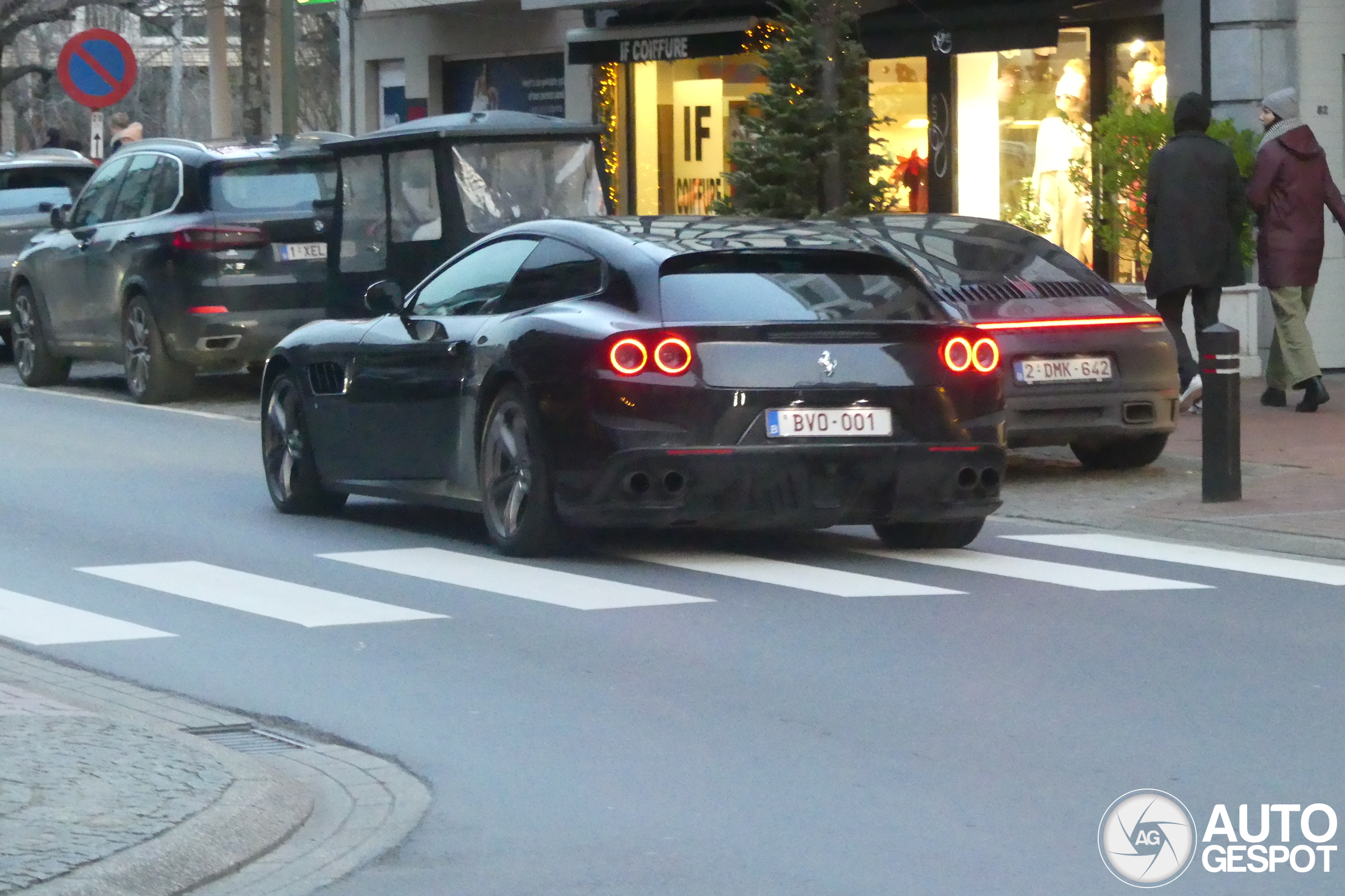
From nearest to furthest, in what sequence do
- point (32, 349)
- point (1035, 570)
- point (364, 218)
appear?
point (1035, 570) < point (364, 218) < point (32, 349)

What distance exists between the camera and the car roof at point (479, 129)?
Answer: 17.1 m

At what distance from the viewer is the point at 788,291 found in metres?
10.4

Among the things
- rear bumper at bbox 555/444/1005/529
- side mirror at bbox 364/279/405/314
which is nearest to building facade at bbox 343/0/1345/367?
side mirror at bbox 364/279/405/314

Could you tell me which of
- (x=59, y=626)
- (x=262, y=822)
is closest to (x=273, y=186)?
(x=59, y=626)

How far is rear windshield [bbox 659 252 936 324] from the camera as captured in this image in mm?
10203

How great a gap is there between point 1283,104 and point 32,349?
1025 centimetres

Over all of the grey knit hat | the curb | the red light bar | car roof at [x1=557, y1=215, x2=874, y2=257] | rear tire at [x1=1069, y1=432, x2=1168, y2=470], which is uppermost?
the grey knit hat

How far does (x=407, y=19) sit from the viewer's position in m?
32.4

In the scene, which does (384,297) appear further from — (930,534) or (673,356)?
(930,534)

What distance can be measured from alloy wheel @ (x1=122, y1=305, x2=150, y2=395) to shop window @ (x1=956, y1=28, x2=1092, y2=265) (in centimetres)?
751

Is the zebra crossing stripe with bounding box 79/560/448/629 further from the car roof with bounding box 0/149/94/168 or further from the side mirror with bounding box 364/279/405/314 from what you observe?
the car roof with bounding box 0/149/94/168

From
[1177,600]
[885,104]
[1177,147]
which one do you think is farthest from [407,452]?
[885,104]

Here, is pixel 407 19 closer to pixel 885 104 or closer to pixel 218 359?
pixel 885 104

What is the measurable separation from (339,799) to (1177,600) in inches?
161
